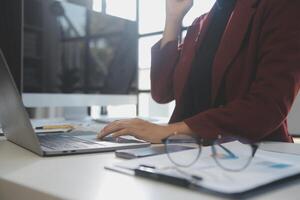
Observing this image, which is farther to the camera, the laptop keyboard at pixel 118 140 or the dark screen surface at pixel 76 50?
the dark screen surface at pixel 76 50

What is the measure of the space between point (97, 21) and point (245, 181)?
1380 millimetres

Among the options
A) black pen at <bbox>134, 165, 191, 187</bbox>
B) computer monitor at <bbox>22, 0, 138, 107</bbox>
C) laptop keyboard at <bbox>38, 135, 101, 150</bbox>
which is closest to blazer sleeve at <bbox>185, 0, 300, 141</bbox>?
laptop keyboard at <bbox>38, 135, 101, 150</bbox>

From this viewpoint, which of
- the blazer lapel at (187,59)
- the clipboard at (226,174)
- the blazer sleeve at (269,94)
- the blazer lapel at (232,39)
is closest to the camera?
the clipboard at (226,174)

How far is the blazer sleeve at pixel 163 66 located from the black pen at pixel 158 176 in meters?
0.85

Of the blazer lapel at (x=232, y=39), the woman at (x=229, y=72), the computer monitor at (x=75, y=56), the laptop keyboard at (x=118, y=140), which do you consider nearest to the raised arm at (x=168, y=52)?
the woman at (x=229, y=72)

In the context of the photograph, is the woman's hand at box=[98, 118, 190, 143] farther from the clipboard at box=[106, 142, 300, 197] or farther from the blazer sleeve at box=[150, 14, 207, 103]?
the blazer sleeve at box=[150, 14, 207, 103]

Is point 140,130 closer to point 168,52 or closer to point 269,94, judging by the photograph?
point 269,94

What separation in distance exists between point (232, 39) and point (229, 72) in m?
0.10

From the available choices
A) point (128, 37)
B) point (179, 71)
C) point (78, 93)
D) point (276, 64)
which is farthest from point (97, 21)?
point (276, 64)

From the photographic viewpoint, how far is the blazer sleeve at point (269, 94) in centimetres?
84

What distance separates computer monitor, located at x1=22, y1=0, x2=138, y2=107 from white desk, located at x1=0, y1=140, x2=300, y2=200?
2.74ft

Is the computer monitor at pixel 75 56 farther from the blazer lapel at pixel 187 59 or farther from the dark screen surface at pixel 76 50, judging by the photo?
the blazer lapel at pixel 187 59

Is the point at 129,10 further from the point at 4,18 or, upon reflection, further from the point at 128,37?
the point at 4,18

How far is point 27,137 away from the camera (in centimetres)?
71
